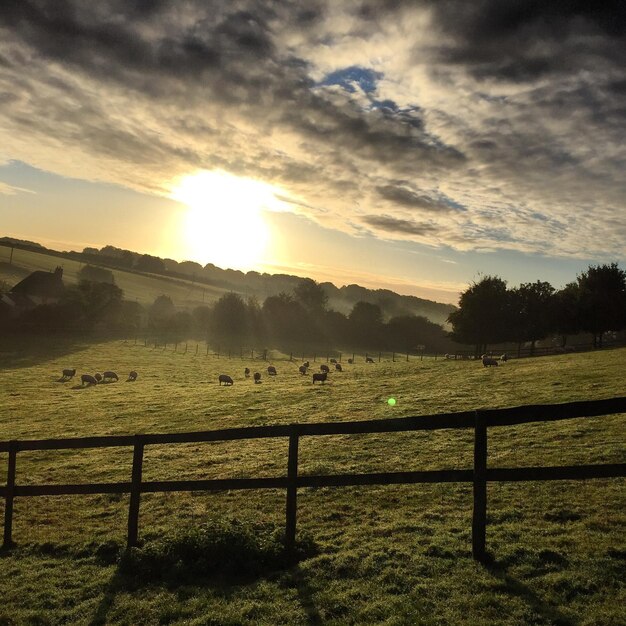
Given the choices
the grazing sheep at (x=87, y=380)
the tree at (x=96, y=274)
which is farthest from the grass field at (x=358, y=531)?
the tree at (x=96, y=274)

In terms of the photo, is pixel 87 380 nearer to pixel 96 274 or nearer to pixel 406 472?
pixel 406 472

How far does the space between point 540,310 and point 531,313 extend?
124 centimetres

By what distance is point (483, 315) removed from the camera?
66938mm

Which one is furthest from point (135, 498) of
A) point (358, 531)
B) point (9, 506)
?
point (358, 531)

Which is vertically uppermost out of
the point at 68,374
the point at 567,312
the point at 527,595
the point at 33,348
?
the point at 567,312

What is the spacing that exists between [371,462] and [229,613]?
354 inches

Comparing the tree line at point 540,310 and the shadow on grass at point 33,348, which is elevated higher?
the tree line at point 540,310

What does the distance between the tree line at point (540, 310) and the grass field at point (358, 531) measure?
4354cm

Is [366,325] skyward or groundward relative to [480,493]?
skyward

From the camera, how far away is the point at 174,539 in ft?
24.4

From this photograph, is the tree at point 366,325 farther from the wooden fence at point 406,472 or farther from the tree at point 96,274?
the wooden fence at point 406,472

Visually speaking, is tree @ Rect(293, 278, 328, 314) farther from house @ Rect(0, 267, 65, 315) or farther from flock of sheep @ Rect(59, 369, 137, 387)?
flock of sheep @ Rect(59, 369, 137, 387)

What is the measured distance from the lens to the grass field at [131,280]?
454 ft

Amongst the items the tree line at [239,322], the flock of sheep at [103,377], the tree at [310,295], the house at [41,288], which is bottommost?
the flock of sheep at [103,377]
